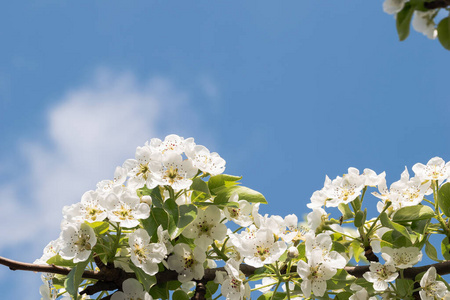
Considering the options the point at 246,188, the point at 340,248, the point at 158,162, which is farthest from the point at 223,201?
the point at 340,248

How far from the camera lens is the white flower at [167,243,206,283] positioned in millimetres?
2088

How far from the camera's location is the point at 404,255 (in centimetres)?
204

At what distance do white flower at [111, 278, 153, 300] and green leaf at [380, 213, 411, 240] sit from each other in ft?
3.19

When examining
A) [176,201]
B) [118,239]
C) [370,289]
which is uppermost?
[176,201]

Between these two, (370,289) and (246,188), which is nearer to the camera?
(370,289)

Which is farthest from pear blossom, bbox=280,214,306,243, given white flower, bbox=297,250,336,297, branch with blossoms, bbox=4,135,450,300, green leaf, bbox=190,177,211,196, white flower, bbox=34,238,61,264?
white flower, bbox=34,238,61,264

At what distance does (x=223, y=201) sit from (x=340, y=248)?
1.64ft

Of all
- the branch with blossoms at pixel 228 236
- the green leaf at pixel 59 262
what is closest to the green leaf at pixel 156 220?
the branch with blossoms at pixel 228 236

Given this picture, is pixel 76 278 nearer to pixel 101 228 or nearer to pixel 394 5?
Result: pixel 101 228

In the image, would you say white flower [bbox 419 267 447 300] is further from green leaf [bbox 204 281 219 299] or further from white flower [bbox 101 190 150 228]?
A: white flower [bbox 101 190 150 228]

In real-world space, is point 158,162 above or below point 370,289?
above

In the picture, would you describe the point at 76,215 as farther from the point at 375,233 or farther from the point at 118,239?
the point at 375,233

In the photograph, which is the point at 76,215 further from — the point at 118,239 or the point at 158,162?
the point at 158,162

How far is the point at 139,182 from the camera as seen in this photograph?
2.07m
